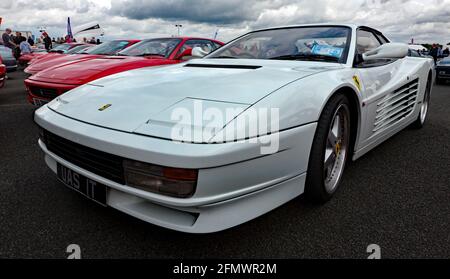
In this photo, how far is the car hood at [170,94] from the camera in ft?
4.47

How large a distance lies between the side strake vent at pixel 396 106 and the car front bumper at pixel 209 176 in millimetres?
1068

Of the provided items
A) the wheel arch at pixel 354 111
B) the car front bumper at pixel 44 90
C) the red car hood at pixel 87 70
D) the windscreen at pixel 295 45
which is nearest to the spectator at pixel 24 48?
the red car hood at pixel 87 70

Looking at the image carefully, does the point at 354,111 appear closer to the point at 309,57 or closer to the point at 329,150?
the point at 329,150

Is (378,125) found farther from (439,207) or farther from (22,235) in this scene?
(22,235)

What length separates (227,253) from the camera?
1.45 metres

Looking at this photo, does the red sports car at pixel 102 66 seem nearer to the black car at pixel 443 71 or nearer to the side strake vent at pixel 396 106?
the side strake vent at pixel 396 106

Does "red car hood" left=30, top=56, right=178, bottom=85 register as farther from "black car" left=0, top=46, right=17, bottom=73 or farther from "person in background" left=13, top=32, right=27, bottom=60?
"person in background" left=13, top=32, right=27, bottom=60

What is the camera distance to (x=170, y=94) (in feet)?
5.15

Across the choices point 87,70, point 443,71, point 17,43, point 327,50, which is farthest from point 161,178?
point 17,43

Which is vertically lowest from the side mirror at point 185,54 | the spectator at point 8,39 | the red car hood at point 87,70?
the red car hood at point 87,70

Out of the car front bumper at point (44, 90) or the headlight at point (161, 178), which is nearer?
the headlight at point (161, 178)

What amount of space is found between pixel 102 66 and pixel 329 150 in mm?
2754

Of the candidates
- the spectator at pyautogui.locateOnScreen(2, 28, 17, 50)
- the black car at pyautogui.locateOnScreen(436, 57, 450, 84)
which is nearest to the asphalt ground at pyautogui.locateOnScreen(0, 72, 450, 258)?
the black car at pyautogui.locateOnScreen(436, 57, 450, 84)

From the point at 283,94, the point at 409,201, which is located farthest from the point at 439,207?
the point at 283,94
